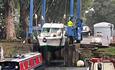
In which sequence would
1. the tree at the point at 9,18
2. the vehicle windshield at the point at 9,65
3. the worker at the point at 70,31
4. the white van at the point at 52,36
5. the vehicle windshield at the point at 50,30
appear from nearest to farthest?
the vehicle windshield at the point at 9,65 → the white van at the point at 52,36 → the vehicle windshield at the point at 50,30 → the worker at the point at 70,31 → the tree at the point at 9,18

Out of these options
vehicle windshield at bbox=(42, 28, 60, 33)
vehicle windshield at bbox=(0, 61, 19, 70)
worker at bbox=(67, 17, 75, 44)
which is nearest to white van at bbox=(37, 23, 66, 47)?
vehicle windshield at bbox=(42, 28, 60, 33)

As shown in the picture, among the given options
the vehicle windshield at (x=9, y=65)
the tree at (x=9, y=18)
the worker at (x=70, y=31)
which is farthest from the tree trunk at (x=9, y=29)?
the vehicle windshield at (x=9, y=65)

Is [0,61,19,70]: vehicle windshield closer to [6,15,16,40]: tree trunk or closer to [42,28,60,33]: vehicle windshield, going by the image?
[42,28,60,33]: vehicle windshield

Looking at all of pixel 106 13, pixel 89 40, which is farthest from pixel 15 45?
pixel 106 13

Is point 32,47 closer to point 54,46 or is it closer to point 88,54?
point 54,46

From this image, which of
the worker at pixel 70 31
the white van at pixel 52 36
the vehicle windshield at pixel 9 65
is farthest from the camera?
the worker at pixel 70 31

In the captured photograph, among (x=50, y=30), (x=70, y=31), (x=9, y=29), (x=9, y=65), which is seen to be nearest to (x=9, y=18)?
(x=9, y=29)

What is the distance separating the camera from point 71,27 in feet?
117

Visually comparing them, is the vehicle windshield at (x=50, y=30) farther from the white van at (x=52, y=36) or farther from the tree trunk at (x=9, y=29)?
the tree trunk at (x=9, y=29)

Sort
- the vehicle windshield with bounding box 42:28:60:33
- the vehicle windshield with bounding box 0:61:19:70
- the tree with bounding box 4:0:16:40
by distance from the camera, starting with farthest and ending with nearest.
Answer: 1. the tree with bounding box 4:0:16:40
2. the vehicle windshield with bounding box 42:28:60:33
3. the vehicle windshield with bounding box 0:61:19:70

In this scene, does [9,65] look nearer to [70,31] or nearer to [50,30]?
[50,30]

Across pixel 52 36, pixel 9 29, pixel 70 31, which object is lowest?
pixel 52 36

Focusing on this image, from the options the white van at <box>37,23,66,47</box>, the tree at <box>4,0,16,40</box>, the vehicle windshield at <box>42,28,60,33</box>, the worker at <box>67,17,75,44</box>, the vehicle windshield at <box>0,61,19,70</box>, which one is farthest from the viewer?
the tree at <box>4,0,16,40</box>

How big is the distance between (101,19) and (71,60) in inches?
1682
